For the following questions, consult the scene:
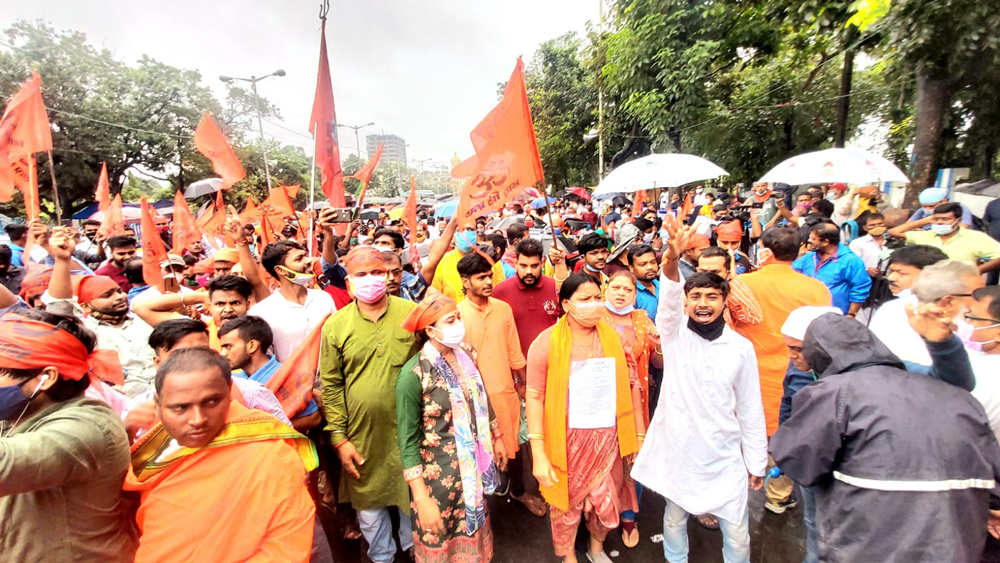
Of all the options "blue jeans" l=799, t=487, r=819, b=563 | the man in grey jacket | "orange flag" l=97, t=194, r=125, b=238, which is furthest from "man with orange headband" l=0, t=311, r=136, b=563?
"orange flag" l=97, t=194, r=125, b=238

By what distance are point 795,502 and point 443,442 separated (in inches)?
108

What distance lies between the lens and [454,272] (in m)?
4.52

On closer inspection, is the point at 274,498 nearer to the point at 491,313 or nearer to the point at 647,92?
the point at 491,313

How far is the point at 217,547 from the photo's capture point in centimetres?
149

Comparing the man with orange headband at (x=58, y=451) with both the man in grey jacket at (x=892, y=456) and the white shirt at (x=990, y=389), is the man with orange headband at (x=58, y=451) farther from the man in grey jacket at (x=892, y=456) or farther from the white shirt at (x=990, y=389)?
the white shirt at (x=990, y=389)

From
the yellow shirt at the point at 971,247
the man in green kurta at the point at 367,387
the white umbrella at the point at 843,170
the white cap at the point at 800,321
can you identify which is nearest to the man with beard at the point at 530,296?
the man in green kurta at the point at 367,387

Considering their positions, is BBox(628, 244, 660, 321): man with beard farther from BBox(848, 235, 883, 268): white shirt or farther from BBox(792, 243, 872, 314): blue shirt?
BBox(848, 235, 883, 268): white shirt

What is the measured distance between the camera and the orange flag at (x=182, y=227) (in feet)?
19.6

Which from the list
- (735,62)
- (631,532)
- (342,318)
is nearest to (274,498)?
(342,318)

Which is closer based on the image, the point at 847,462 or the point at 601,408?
the point at 847,462

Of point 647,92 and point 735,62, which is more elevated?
point 735,62

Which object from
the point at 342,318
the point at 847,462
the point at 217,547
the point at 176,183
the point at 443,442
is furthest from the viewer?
the point at 176,183

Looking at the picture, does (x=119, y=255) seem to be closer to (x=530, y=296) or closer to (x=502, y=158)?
(x=502, y=158)

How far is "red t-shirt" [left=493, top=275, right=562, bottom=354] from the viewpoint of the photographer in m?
3.76
